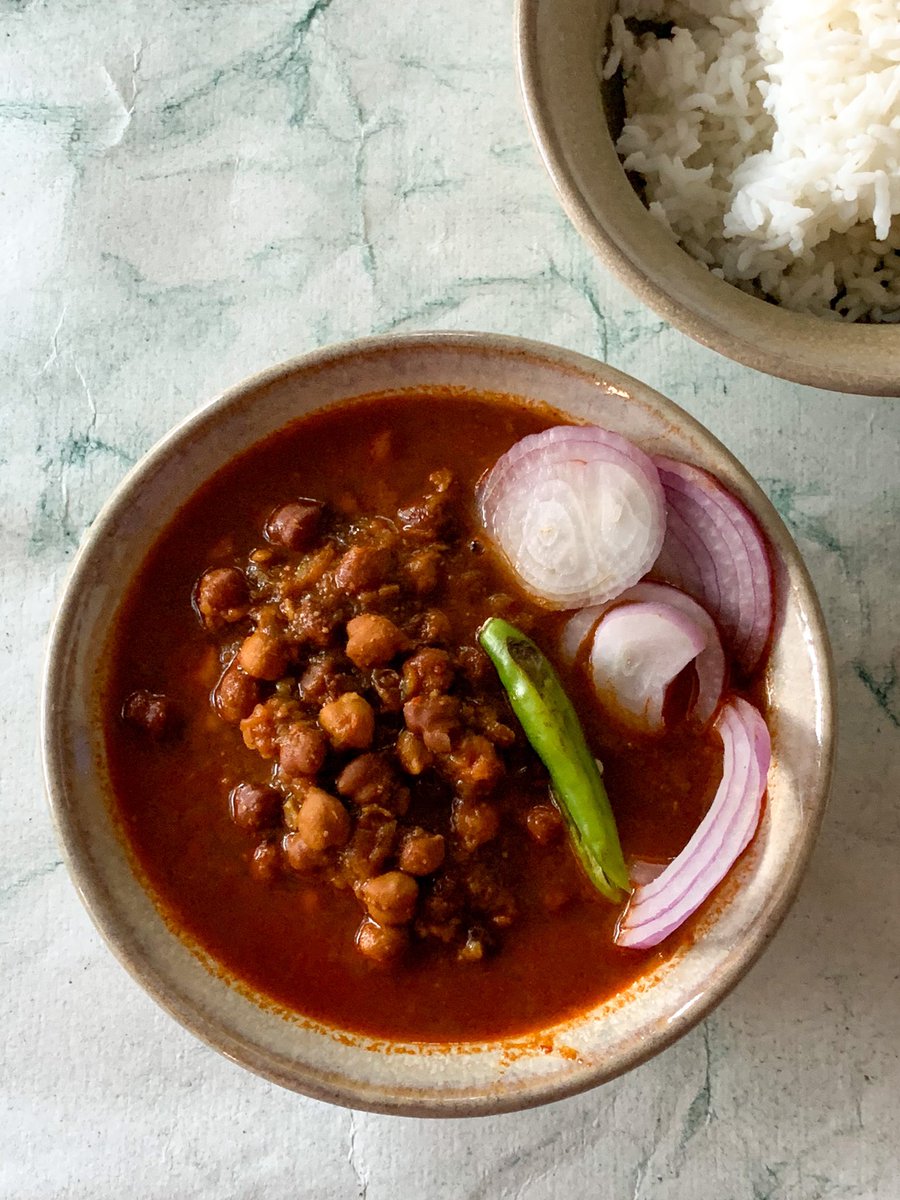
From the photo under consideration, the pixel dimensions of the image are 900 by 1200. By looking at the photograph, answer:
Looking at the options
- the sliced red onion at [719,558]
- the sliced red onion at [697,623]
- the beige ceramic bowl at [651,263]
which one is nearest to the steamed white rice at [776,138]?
the beige ceramic bowl at [651,263]

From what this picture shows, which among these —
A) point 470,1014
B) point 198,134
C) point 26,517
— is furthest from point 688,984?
point 198,134

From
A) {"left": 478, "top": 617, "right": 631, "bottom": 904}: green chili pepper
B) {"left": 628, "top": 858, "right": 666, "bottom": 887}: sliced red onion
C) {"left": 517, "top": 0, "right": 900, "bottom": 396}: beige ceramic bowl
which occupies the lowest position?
{"left": 628, "top": 858, "right": 666, "bottom": 887}: sliced red onion

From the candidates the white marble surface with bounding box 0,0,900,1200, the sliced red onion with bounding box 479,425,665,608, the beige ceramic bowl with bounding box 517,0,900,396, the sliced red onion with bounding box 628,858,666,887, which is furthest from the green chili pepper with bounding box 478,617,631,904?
the beige ceramic bowl with bounding box 517,0,900,396

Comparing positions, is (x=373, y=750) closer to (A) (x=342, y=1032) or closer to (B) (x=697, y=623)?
(A) (x=342, y=1032)

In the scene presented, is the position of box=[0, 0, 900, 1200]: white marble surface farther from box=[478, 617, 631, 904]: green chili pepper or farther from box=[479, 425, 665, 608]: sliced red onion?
box=[478, 617, 631, 904]: green chili pepper

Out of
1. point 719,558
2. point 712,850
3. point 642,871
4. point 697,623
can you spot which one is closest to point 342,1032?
point 642,871

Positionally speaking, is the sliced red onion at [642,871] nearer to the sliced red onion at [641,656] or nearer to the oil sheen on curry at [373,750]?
the oil sheen on curry at [373,750]

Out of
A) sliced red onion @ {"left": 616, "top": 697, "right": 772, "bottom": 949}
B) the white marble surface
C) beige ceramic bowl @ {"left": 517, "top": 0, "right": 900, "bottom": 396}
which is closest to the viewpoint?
beige ceramic bowl @ {"left": 517, "top": 0, "right": 900, "bottom": 396}
